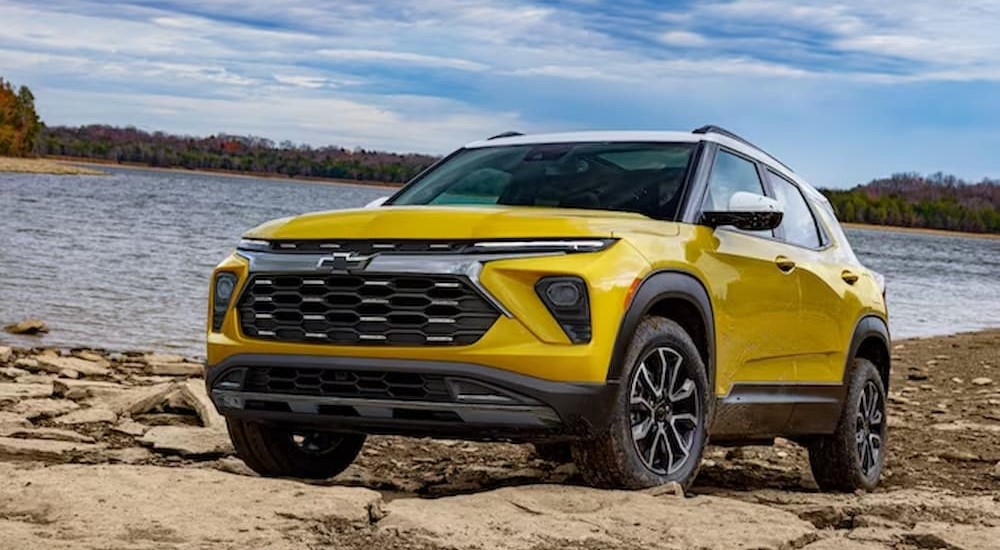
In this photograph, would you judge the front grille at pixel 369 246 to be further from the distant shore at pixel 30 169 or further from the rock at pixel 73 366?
the distant shore at pixel 30 169

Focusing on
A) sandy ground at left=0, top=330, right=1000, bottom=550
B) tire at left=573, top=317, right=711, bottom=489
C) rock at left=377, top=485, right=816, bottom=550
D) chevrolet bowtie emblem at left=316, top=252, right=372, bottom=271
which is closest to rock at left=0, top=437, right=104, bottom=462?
sandy ground at left=0, top=330, right=1000, bottom=550

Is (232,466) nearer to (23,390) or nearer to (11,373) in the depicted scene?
(23,390)

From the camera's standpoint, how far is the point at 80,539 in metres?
4.49

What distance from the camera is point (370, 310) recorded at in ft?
17.8

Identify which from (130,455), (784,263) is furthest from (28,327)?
(784,263)

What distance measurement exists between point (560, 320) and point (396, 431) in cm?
83

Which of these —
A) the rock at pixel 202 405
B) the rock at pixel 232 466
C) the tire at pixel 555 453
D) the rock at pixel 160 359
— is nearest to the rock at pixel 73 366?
the rock at pixel 160 359

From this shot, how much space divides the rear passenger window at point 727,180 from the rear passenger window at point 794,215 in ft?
0.70

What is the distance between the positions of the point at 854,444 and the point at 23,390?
5.57 m

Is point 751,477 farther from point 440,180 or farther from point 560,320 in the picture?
point 560,320

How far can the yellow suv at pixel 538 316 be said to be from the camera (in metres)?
5.27

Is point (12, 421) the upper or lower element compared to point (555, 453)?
lower

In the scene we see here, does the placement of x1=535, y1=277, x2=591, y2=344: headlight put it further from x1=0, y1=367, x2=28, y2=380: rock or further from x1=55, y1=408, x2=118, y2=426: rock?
x1=0, y1=367, x2=28, y2=380: rock

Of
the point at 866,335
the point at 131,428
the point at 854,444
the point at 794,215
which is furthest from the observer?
the point at 131,428
